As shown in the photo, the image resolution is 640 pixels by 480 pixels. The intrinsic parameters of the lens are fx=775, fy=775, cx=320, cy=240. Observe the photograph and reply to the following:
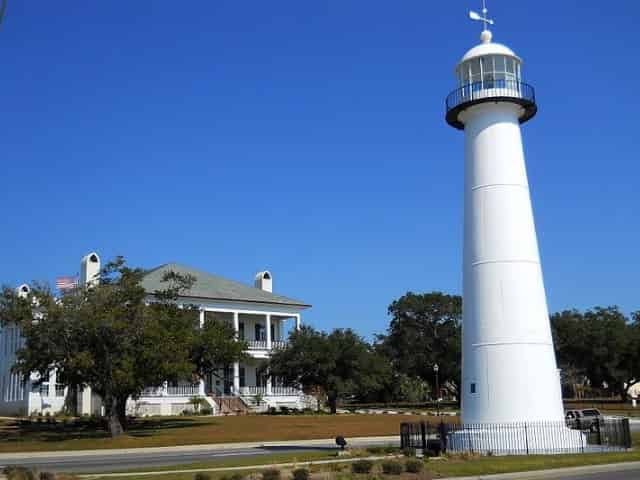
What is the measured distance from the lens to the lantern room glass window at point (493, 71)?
27906mm

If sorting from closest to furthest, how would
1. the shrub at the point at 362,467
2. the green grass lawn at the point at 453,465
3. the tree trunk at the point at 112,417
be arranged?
the green grass lawn at the point at 453,465, the shrub at the point at 362,467, the tree trunk at the point at 112,417

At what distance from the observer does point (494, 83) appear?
2783 centimetres

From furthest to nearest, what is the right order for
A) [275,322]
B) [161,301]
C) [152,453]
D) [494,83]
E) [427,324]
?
[427,324], [275,322], [161,301], [152,453], [494,83]

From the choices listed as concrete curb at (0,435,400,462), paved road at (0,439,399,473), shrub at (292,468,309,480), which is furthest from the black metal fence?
shrub at (292,468,309,480)

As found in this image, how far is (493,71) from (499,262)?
7.05 m

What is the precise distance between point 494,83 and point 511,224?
523 cm

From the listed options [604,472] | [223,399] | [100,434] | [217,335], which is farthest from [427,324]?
[604,472]

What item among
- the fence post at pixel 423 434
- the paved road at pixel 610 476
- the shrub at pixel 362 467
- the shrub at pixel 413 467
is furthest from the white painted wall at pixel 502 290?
the shrub at pixel 362 467

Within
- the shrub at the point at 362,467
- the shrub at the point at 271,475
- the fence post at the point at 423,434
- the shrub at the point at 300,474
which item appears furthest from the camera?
the fence post at the point at 423,434

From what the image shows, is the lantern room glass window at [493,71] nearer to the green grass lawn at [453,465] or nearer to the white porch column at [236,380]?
the green grass lawn at [453,465]

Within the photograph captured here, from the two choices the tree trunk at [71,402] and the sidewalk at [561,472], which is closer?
the sidewalk at [561,472]

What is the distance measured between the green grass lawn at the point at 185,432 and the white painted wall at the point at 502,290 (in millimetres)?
13017

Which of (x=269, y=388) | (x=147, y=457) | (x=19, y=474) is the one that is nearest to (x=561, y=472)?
(x=19, y=474)

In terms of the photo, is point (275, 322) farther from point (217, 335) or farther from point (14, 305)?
point (14, 305)
